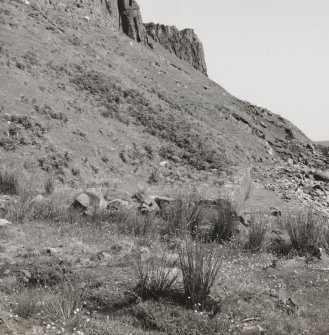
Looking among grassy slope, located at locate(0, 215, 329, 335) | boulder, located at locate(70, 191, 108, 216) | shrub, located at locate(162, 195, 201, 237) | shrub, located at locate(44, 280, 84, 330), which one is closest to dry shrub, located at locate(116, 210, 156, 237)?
shrub, located at locate(162, 195, 201, 237)

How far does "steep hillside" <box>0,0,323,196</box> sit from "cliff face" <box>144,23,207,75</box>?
27.8 meters

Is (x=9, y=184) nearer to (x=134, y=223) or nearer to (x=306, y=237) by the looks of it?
(x=134, y=223)

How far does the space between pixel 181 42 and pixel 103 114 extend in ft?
190

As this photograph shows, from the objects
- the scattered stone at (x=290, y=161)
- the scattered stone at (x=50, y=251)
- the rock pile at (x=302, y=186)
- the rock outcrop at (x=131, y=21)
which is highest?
the rock outcrop at (x=131, y=21)

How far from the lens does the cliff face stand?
259 ft

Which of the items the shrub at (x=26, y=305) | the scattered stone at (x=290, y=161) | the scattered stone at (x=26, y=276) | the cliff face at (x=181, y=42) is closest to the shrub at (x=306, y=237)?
the scattered stone at (x=26, y=276)

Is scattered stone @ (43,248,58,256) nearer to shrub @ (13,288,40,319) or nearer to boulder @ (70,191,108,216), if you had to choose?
shrub @ (13,288,40,319)

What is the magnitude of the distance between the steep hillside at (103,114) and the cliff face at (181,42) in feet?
91.3

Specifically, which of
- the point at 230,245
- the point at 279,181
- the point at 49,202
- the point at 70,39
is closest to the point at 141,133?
the point at 279,181

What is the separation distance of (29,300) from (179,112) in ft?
104

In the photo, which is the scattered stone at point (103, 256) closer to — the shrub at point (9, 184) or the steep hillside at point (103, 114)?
the shrub at point (9, 184)

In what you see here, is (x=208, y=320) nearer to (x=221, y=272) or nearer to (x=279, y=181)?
(x=221, y=272)

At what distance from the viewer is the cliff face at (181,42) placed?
259 ft

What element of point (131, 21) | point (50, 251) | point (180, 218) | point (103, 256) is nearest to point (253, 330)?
point (103, 256)
